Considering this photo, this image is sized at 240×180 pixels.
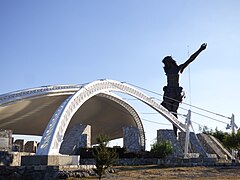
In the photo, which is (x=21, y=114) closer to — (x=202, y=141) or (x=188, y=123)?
(x=188, y=123)

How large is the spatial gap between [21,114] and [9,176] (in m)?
15.9

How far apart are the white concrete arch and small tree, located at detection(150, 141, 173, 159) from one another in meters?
6.60

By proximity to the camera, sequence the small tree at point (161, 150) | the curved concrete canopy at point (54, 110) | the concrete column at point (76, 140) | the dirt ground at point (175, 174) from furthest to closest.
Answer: the concrete column at point (76, 140), the small tree at point (161, 150), the curved concrete canopy at point (54, 110), the dirt ground at point (175, 174)

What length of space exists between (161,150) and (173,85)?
673 inches

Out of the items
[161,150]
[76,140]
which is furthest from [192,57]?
[76,140]

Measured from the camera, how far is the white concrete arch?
70.1ft

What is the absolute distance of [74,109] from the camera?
2616cm

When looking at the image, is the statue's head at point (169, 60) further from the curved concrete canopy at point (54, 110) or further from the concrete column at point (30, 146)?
the concrete column at point (30, 146)

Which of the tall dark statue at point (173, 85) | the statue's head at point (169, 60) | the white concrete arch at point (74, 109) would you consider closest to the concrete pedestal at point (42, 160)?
the white concrete arch at point (74, 109)

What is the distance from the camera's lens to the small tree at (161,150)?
28719mm

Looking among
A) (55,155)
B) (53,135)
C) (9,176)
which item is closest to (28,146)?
(53,135)

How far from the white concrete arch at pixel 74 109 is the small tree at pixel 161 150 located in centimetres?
660

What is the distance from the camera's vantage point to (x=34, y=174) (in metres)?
17.0

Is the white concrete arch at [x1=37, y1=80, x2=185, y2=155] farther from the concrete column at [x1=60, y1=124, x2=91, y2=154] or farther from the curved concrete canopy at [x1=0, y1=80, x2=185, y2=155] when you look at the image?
the concrete column at [x1=60, y1=124, x2=91, y2=154]
